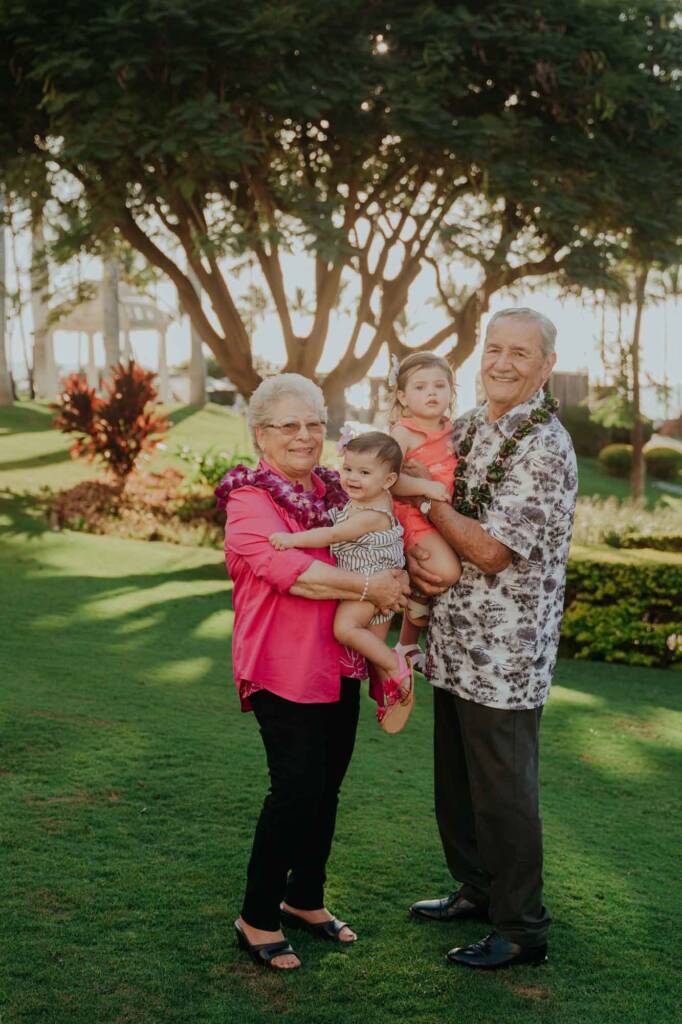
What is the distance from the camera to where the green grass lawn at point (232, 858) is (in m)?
3.51

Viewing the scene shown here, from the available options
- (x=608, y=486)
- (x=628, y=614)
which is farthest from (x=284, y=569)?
(x=608, y=486)

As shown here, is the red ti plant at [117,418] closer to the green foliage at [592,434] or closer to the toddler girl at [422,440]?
the toddler girl at [422,440]

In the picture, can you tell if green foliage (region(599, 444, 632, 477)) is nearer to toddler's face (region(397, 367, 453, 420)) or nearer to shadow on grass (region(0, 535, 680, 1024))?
shadow on grass (region(0, 535, 680, 1024))

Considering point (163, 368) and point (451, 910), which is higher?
point (163, 368)

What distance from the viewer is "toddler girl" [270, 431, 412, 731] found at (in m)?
Result: 3.56

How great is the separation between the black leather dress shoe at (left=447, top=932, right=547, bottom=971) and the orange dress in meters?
1.32

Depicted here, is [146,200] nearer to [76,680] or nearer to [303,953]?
[76,680]

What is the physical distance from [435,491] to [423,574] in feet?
0.91

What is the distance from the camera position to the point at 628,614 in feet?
32.0

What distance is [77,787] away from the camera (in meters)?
5.16

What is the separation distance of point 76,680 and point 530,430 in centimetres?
445

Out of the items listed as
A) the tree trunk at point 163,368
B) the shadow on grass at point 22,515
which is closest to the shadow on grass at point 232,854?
the shadow on grass at point 22,515

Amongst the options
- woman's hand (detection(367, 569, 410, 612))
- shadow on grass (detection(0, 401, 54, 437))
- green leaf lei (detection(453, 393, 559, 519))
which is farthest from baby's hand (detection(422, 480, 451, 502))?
shadow on grass (detection(0, 401, 54, 437))

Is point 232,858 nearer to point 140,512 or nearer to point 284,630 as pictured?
point 284,630
